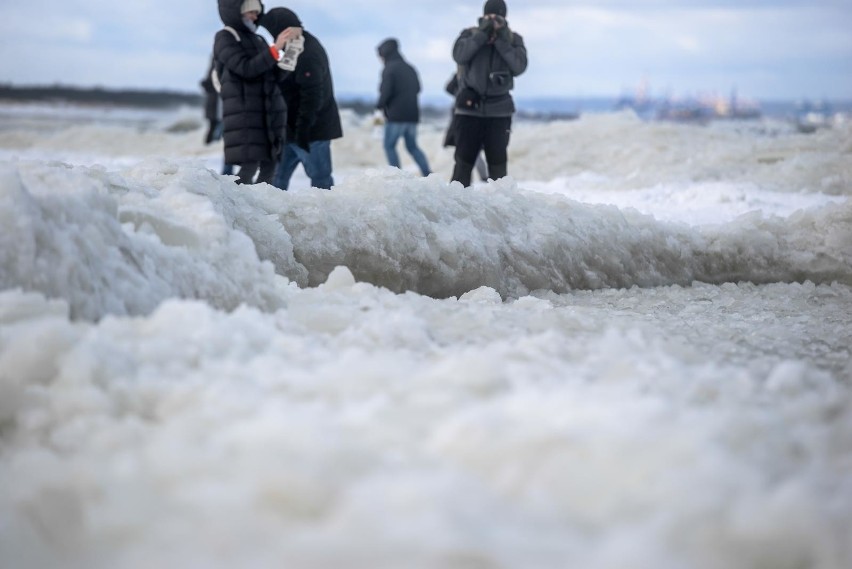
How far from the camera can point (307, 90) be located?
6.57 meters

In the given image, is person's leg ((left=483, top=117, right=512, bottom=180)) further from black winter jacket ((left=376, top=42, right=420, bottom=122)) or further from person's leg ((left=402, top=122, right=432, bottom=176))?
black winter jacket ((left=376, top=42, right=420, bottom=122))

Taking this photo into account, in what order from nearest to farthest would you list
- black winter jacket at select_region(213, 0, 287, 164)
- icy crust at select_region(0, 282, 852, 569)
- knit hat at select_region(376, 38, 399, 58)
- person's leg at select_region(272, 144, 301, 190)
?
icy crust at select_region(0, 282, 852, 569), black winter jacket at select_region(213, 0, 287, 164), person's leg at select_region(272, 144, 301, 190), knit hat at select_region(376, 38, 399, 58)

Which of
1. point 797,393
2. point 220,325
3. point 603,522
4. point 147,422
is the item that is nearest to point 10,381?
point 147,422

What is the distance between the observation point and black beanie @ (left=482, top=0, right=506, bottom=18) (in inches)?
260

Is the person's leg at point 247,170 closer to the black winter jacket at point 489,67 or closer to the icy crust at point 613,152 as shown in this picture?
the black winter jacket at point 489,67

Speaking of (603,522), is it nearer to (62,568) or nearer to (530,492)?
(530,492)

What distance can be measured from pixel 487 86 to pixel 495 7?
22.3 inches

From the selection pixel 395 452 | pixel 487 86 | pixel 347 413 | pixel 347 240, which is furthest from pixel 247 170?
→ pixel 395 452

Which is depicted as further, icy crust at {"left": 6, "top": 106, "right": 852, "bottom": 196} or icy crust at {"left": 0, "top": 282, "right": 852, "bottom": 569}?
icy crust at {"left": 6, "top": 106, "right": 852, "bottom": 196}

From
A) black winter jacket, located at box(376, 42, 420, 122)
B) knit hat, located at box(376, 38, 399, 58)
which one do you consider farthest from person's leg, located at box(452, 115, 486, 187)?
knit hat, located at box(376, 38, 399, 58)

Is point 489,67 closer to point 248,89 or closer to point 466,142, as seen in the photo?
point 466,142

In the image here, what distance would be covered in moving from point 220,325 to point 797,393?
123 centimetres

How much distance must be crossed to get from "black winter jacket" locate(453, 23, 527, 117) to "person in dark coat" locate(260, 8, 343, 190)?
945mm

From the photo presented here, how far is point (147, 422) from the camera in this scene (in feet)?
5.56
